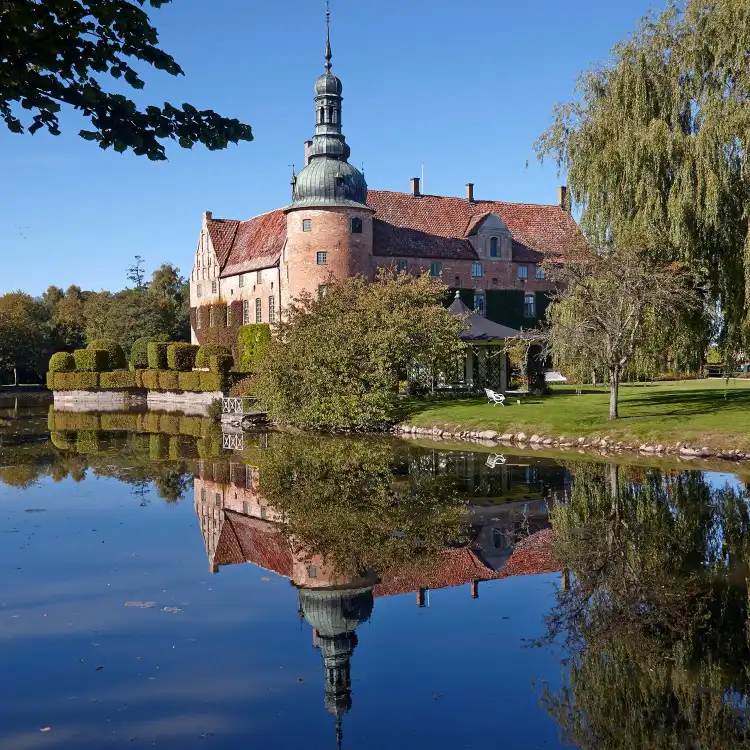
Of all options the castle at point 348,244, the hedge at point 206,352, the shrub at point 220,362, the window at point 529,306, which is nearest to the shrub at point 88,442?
the shrub at point 220,362

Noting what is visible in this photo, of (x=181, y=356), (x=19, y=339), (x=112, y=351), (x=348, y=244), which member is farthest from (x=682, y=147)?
(x=19, y=339)

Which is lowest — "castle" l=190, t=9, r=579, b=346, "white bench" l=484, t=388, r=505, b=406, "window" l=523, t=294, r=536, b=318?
"white bench" l=484, t=388, r=505, b=406

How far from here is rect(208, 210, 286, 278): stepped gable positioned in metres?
53.0

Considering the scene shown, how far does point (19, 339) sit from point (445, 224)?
121ft

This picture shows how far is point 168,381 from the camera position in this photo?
Answer: 52344 mm

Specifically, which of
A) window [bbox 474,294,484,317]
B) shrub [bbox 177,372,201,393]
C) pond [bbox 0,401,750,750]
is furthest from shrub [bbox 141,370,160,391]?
pond [bbox 0,401,750,750]

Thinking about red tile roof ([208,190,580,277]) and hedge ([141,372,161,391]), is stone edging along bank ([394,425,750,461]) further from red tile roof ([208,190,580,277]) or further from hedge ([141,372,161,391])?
hedge ([141,372,161,391])

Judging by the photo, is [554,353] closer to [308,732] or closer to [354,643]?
[354,643]

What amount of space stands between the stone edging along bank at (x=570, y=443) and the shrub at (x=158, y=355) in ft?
89.2

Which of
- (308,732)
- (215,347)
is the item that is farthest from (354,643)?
(215,347)

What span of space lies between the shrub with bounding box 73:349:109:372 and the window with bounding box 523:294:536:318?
26092 mm

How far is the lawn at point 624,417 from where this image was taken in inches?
912

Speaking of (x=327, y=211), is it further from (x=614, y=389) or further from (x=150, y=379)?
(x=614, y=389)

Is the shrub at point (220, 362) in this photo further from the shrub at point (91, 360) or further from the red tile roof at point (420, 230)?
the shrub at point (91, 360)
